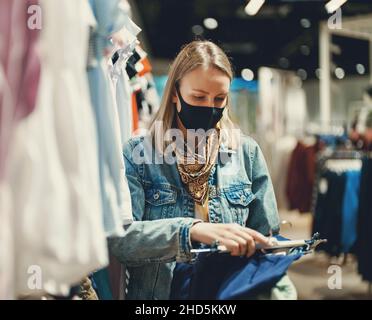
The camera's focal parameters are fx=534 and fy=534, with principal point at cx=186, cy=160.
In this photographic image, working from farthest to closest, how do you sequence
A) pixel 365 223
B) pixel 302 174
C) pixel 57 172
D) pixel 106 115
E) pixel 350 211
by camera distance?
pixel 302 174 < pixel 350 211 < pixel 365 223 < pixel 106 115 < pixel 57 172

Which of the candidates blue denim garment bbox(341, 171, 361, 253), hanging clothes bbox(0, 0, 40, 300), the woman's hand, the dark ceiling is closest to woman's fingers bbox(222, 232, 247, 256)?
the woman's hand

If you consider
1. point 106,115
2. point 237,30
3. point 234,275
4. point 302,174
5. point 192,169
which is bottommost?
point 234,275

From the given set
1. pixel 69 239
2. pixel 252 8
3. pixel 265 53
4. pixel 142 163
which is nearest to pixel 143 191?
pixel 142 163

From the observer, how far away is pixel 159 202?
1360 millimetres

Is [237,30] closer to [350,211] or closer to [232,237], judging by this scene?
[350,211]

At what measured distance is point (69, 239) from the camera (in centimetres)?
90

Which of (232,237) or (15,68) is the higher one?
(15,68)

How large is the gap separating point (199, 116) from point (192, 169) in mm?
142

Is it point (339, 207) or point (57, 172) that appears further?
point (339, 207)

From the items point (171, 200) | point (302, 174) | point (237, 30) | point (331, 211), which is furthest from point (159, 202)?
point (237, 30)

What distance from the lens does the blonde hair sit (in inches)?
52.7

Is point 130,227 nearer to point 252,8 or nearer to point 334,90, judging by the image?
point 252,8

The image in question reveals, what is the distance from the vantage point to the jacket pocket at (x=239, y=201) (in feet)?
4.52

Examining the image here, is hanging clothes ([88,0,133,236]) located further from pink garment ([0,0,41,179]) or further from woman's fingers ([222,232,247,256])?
woman's fingers ([222,232,247,256])
